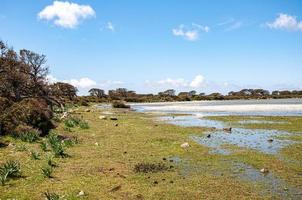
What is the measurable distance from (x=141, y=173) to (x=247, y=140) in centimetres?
1346

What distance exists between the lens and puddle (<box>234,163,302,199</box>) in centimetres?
1403

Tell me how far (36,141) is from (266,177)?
16.4 meters

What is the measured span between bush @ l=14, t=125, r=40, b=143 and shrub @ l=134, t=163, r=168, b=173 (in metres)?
10.2

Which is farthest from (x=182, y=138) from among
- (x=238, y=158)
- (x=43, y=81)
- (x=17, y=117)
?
(x=43, y=81)

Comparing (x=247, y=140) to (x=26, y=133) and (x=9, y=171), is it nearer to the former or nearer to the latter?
(x=26, y=133)

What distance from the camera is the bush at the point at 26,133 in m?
25.9

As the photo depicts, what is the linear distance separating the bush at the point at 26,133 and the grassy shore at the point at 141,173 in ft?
2.11

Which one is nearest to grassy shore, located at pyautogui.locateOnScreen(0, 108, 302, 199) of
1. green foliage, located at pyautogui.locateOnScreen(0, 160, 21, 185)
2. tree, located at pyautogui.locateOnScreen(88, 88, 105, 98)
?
green foliage, located at pyautogui.locateOnScreen(0, 160, 21, 185)

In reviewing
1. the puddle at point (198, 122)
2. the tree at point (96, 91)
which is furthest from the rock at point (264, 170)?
the tree at point (96, 91)

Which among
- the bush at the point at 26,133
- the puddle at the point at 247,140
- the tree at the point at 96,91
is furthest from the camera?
the tree at the point at 96,91

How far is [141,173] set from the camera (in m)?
17.5

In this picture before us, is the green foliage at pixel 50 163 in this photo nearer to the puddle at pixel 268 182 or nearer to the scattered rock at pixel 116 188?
the scattered rock at pixel 116 188

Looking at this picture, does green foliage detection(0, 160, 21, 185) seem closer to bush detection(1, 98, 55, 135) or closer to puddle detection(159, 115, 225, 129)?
bush detection(1, 98, 55, 135)

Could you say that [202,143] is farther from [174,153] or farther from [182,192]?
[182,192]
